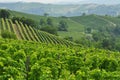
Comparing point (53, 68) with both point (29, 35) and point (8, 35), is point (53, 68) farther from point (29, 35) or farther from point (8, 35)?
point (29, 35)

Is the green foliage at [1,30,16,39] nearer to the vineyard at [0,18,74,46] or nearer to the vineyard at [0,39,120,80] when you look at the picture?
the vineyard at [0,18,74,46]

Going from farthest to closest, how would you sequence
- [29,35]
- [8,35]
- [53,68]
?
[29,35]
[8,35]
[53,68]

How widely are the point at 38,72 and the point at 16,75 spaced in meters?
1.95

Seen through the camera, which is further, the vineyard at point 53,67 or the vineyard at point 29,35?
the vineyard at point 29,35

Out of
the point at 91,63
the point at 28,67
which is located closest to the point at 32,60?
the point at 28,67

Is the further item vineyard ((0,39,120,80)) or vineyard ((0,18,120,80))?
vineyard ((0,18,120,80))

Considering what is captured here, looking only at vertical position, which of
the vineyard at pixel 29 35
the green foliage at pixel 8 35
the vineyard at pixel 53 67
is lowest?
the vineyard at pixel 29 35

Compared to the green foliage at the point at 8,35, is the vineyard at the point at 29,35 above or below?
below

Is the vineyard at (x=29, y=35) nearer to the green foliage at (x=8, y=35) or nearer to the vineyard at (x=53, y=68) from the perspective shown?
the green foliage at (x=8, y=35)

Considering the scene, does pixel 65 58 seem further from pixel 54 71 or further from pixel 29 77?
pixel 29 77

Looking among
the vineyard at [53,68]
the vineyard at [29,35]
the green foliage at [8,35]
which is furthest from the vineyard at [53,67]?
the vineyard at [29,35]

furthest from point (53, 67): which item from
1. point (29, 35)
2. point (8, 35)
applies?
point (29, 35)

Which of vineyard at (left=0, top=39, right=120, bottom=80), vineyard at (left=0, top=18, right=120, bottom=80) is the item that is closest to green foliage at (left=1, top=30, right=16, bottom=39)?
vineyard at (left=0, top=18, right=120, bottom=80)

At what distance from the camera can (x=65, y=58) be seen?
3412 centimetres
